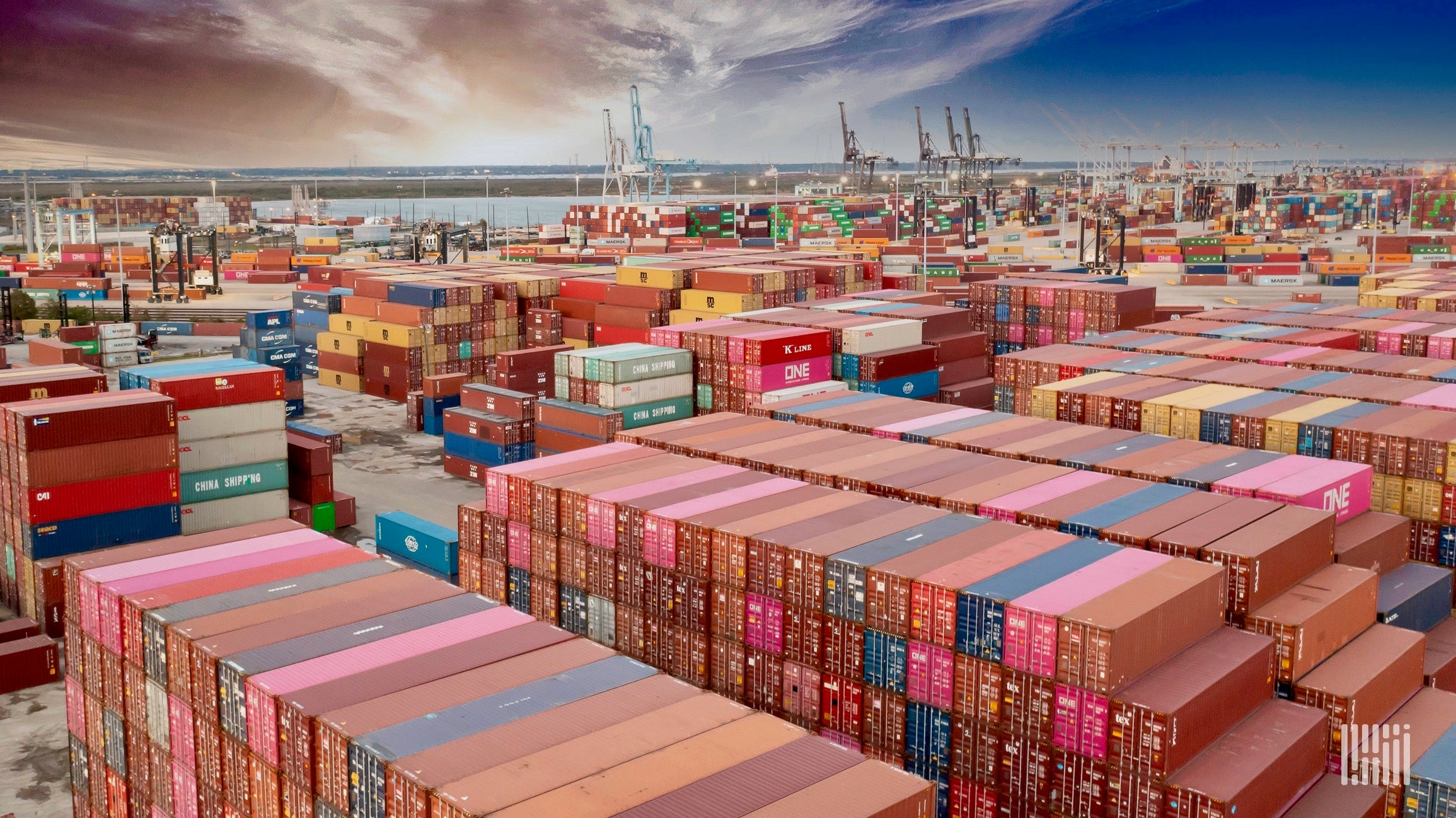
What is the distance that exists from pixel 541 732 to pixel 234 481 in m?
24.7

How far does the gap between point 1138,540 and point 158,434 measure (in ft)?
81.5

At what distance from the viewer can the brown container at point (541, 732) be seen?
12.9 metres

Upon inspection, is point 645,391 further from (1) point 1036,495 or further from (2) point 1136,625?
(2) point 1136,625

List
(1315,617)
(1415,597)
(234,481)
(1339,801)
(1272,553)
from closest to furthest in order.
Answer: (1339,801) → (1315,617) → (1272,553) → (1415,597) → (234,481)

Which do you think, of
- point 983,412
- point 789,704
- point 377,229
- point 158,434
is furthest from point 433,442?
point 377,229

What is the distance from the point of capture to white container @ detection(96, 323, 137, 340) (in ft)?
230

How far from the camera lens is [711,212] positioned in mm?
137125

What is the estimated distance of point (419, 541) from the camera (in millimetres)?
33406

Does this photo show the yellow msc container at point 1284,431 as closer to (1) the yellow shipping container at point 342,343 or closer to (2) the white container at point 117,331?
(1) the yellow shipping container at point 342,343

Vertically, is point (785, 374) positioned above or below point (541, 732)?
above

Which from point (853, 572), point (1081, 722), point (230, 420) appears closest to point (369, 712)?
point (853, 572)

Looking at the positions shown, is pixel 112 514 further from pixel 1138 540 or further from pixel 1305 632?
pixel 1305 632

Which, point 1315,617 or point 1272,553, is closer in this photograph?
point 1315,617

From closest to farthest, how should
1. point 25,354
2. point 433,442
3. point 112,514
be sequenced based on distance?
point 112,514, point 433,442, point 25,354
